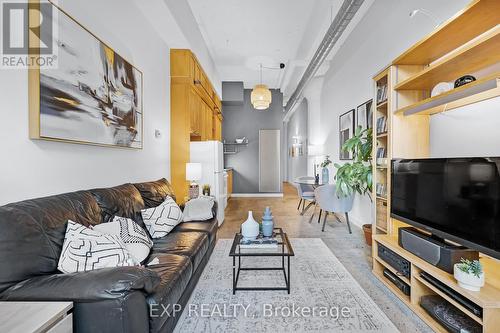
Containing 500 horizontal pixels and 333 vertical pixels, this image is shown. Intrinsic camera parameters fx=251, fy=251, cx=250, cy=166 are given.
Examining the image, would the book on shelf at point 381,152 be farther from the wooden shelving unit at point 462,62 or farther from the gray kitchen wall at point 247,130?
the gray kitchen wall at point 247,130

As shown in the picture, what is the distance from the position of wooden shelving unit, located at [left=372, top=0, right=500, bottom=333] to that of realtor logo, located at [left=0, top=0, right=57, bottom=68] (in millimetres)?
2692

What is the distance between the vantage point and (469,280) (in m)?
1.47

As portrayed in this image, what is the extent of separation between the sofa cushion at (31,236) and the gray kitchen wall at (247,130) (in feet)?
21.6

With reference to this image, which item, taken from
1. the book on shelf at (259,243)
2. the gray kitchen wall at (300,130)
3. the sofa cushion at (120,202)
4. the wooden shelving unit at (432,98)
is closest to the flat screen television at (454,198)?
the wooden shelving unit at (432,98)

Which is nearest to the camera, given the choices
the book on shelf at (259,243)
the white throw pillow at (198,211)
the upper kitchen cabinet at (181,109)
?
the book on shelf at (259,243)

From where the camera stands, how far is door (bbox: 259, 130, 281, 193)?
8305mm

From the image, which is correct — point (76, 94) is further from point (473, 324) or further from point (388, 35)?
point (388, 35)

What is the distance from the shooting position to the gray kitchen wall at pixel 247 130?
26.7ft

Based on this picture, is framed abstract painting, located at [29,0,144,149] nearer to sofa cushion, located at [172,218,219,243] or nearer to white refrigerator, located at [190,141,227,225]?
sofa cushion, located at [172,218,219,243]

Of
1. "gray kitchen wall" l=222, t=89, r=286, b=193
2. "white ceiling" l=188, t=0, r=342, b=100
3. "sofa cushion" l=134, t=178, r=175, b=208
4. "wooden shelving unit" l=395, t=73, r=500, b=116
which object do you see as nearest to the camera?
"wooden shelving unit" l=395, t=73, r=500, b=116

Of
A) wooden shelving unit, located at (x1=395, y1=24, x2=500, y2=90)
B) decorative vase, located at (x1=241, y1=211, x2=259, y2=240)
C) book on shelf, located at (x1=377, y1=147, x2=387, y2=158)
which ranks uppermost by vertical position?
wooden shelving unit, located at (x1=395, y1=24, x2=500, y2=90)

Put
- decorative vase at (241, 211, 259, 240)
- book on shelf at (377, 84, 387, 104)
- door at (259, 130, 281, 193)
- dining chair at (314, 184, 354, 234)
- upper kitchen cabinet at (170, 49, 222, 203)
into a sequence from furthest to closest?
1. door at (259, 130, 281, 193)
2. upper kitchen cabinet at (170, 49, 222, 203)
3. dining chair at (314, 184, 354, 234)
4. book on shelf at (377, 84, 387, 104)
5. decorative vase at (241, 211, 259, 240)

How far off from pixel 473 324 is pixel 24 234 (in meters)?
2.63

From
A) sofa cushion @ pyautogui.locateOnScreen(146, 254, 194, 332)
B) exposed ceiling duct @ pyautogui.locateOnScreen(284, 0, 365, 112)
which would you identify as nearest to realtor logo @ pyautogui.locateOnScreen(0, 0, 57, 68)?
sofa cushion @ pyautogui.locateOnScreen(146, 254, 194, 332)
